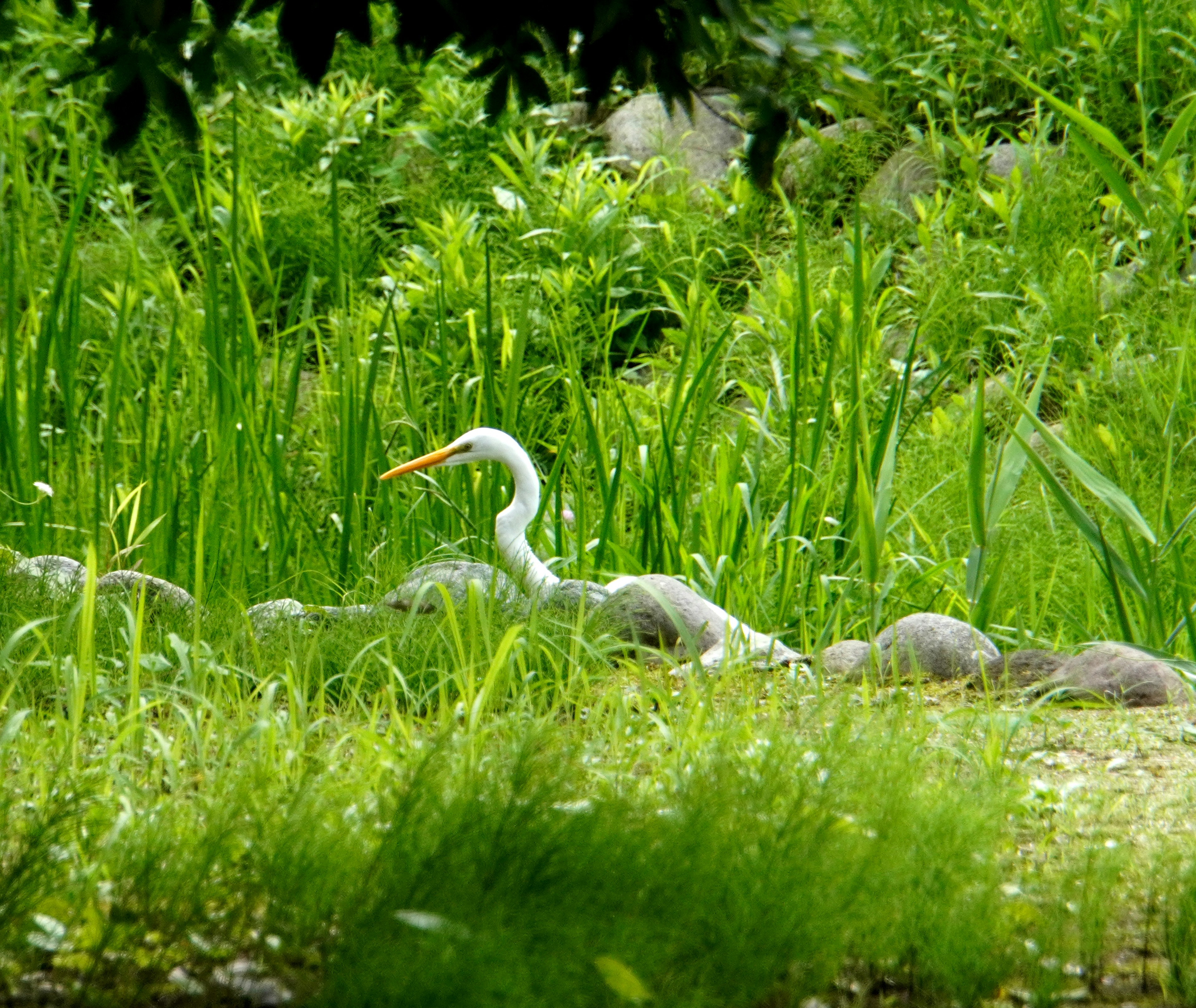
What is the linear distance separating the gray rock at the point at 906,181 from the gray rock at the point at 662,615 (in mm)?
3483

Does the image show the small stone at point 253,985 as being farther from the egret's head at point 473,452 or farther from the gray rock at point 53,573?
the egret's head at point 473,452

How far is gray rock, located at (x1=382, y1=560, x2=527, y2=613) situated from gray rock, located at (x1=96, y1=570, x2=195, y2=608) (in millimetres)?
414

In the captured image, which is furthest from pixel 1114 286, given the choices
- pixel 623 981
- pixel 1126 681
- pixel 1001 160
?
pixel 623 981

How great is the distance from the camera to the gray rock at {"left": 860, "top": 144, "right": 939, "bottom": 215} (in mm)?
5617

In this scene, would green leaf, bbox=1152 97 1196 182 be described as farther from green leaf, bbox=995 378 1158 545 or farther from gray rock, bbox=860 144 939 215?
gray rock, bbox=860 144 939 215

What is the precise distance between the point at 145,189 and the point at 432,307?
6.46ft

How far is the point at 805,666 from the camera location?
2436mm

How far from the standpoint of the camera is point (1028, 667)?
8.14 ft

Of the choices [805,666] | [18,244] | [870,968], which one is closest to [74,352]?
[18,244]

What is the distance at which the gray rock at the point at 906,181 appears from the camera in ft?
18.4

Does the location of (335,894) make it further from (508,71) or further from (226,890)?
(508,71)

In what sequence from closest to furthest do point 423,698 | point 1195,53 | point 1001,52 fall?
point 423,698 → point 1195,53 → point 1001,52

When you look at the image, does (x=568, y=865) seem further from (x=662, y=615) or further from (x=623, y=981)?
(x=662, y=615)

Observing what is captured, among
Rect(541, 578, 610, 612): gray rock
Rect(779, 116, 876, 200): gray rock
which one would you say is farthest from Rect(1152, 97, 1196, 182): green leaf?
Rect(779, 116, 876, 200): gray rock
